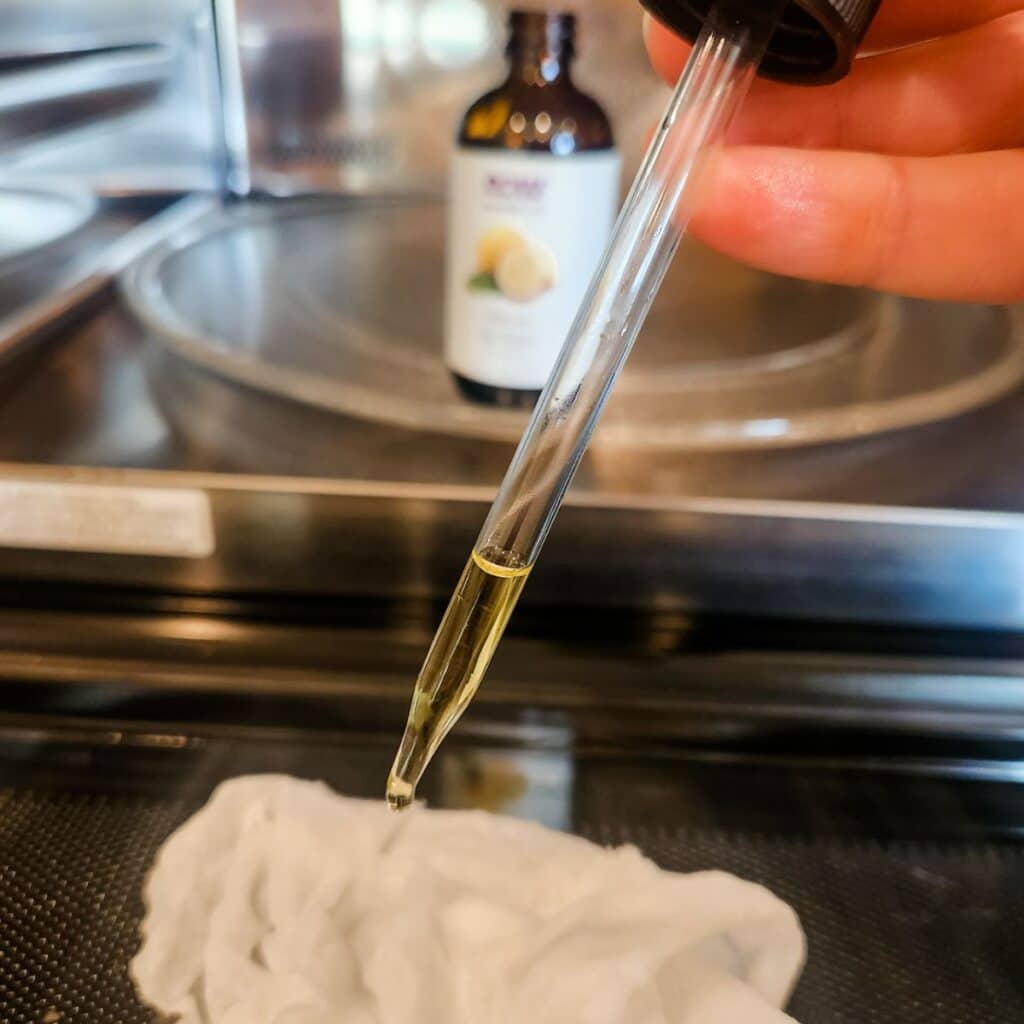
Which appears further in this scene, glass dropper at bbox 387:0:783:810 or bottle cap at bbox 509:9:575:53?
bottle cap at bbox 509:9:575:53

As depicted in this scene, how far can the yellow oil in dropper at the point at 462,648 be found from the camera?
29cm

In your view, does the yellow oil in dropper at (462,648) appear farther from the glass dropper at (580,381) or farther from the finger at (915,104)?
the finger at (915,104)

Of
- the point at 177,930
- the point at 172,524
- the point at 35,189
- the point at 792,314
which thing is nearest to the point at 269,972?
the point at 177,930

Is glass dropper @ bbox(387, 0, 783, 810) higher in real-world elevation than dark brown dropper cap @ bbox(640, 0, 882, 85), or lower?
lower

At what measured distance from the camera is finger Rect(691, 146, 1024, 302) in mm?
302

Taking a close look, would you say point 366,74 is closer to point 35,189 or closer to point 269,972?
point 35,189

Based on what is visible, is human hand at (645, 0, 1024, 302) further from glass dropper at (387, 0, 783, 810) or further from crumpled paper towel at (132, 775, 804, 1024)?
crumpled paper towel at (132, 775, 804, 1024)

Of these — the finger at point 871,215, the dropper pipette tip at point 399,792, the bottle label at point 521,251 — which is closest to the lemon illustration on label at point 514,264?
the bottle label at point 521,251

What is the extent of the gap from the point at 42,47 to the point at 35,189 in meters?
0.10

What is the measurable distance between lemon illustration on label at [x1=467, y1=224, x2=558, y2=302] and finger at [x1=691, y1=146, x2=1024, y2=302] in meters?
0.10

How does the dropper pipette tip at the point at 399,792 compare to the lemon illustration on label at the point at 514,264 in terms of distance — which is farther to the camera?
the lemon illustration on label at the point at 514,264

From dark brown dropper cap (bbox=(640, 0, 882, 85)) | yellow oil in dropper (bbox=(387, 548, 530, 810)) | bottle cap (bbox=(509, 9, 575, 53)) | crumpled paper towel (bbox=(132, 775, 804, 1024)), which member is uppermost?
dark brown dropper cap (bbox=(640, 0, 882, 85))

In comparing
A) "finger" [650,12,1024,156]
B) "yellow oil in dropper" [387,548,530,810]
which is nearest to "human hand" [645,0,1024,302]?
"finger" [650,12,1024,156]

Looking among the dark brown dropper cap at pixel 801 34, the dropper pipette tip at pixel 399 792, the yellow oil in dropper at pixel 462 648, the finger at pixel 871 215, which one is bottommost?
the dropper pipette tip at pixel 399 792
